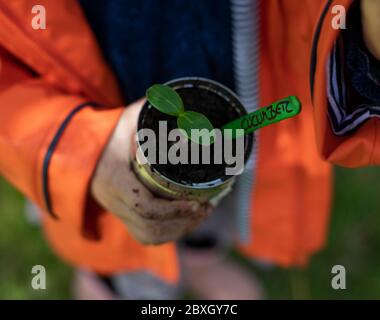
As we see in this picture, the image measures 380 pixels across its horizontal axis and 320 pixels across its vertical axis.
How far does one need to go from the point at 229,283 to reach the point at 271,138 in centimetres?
54

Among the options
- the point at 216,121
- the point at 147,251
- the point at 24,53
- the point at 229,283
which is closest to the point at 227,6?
the point at 216,121

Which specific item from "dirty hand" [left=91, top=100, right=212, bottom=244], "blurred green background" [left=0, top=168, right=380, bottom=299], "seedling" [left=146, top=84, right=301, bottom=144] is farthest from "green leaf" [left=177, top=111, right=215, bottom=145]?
"blurred green background" [left=0, top=168, right=380, bottom=299]

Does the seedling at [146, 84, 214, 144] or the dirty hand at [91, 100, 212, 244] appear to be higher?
the seedling at [146, 84, 214, 144]

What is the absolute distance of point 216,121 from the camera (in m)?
0.54

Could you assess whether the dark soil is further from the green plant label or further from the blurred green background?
the blurred green background

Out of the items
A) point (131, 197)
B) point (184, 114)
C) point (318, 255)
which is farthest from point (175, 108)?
point (318, 255)

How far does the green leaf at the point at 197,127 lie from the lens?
479 millimetres

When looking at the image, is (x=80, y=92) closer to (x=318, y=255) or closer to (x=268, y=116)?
(x=268, y=116)

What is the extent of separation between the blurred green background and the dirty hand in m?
0.69

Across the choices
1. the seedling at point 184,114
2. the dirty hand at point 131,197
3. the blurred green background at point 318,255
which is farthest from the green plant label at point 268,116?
the blurred green background at point 318,255

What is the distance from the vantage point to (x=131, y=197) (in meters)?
0.59

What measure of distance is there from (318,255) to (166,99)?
35.3 inches

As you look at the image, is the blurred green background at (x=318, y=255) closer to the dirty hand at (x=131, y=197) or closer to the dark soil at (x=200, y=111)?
the dirty hand at (x=131, y=197)

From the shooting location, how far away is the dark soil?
51 cm
